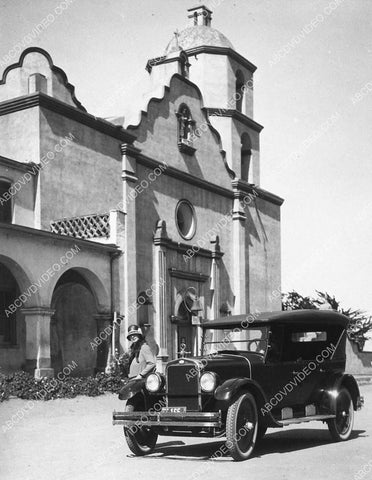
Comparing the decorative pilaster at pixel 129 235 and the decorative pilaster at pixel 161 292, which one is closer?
the decorative pilaster at pixel 129 235

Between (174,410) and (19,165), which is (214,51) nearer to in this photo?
(19,165)

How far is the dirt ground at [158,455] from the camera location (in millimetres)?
8164

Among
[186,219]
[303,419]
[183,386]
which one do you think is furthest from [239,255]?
[183,386]

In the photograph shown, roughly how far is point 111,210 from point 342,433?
12.5 meters

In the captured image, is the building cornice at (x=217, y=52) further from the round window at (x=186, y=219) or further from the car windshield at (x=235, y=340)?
the car windshield at (x=235, y=340)

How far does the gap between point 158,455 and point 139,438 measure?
13.5 inches

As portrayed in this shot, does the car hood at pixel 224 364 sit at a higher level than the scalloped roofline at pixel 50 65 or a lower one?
lower

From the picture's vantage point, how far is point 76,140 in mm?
22766

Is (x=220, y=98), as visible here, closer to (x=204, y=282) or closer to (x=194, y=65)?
→ (x=194, y=65)

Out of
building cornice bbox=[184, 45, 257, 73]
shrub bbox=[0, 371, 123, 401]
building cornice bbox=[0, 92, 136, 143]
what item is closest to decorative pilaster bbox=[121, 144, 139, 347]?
building cornice bbox=[0, 92, 136, 143]

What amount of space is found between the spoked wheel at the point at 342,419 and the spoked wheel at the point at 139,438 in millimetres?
2734

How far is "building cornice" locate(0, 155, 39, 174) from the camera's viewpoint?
2048cm

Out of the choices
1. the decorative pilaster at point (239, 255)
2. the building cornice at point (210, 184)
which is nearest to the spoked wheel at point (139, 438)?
the building cornice at point (210, 184)

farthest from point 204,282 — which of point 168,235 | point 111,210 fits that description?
point 111,210
